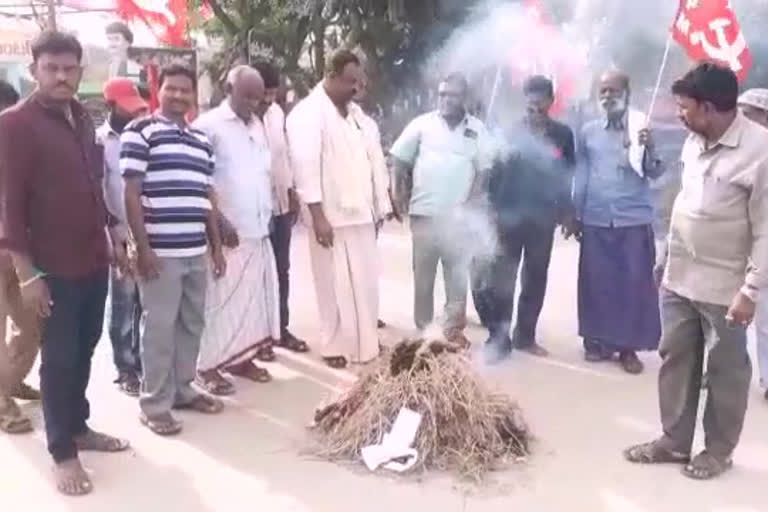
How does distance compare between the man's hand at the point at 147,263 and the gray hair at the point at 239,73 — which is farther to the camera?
the gray hair at the point at 239,73

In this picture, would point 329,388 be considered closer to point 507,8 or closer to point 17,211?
point 17,211

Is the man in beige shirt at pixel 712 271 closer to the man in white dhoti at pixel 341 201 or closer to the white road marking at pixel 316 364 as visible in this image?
the white road marking at pixel 316 364

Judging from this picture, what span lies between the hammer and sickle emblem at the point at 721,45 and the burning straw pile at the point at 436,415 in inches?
111

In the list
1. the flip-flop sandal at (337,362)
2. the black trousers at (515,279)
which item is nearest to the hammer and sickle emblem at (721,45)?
the black trousers at (515,279)

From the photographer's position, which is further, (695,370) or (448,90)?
(448,90)

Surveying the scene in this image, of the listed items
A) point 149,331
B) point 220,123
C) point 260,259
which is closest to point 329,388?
point 260,259

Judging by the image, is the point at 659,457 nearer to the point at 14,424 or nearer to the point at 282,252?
the point at 282,252

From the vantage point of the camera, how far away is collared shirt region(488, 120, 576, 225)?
5293 mm

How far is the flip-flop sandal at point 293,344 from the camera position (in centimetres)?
566

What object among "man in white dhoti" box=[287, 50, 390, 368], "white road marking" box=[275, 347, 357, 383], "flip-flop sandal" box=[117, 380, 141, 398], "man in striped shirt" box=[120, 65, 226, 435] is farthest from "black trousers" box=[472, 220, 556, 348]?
"flip-flop sandal" box=[117, 380, 141, 398]

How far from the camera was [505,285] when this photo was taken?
5.54 metres

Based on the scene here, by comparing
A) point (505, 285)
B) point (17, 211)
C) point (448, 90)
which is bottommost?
point (505, 285)

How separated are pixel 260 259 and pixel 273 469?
4.77 feet

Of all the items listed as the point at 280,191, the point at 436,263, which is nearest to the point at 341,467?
the point at 436,263
